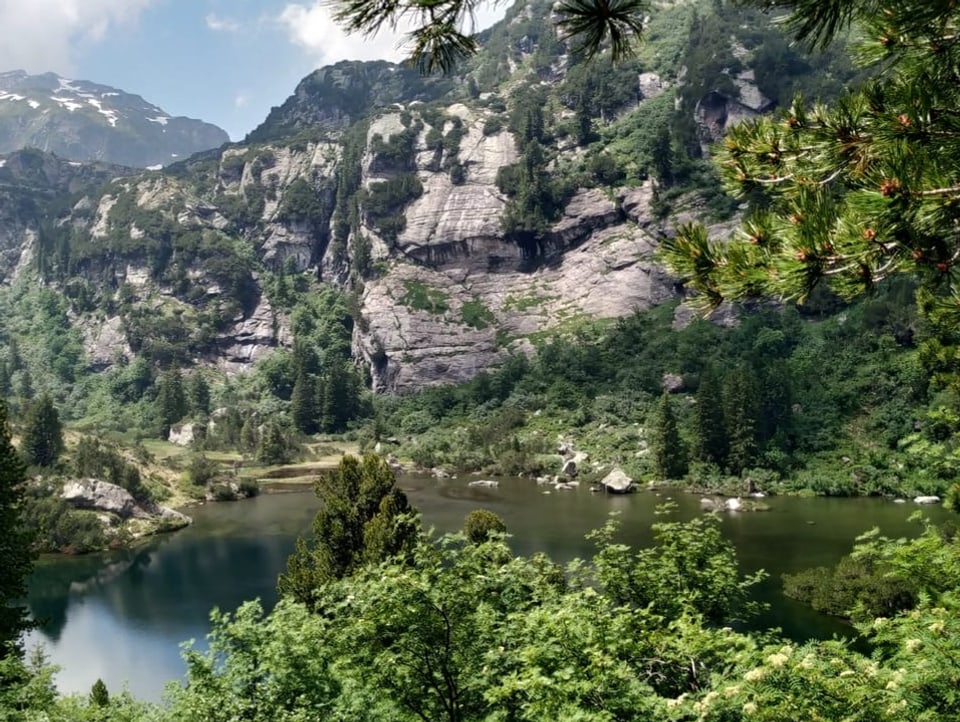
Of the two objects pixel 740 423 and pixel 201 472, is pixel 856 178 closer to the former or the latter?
pixel 740 423

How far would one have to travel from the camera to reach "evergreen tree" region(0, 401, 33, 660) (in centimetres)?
1945

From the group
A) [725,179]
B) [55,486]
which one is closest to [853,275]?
[725,179]

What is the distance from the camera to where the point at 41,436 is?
56.1 m

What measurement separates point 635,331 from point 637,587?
8770cm

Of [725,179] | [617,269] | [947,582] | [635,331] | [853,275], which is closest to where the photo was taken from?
[853,275]

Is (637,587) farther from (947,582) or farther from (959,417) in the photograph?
(959,417)

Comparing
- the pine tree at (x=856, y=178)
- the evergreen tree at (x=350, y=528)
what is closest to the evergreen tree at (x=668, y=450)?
the evergreen tree at (x=350, y=528)

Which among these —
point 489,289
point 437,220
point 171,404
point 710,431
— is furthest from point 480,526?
point 437,220

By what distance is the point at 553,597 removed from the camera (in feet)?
44.6

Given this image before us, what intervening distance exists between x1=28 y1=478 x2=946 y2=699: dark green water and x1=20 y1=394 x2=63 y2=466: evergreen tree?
13206 millimetres

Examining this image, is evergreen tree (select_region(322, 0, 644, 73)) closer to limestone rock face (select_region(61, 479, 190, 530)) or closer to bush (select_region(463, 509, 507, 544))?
bush (select_region(463, 509, 507, 544))

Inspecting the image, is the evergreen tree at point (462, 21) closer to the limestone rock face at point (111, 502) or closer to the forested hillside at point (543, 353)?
the forested hillside at point (543, 353)

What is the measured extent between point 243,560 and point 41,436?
91.0ft

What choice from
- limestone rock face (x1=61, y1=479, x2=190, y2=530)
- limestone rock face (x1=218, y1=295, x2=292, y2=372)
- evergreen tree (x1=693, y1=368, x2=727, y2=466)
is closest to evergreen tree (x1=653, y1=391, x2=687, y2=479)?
evergreen tree (x1=693, y1=368, x2=727, y2=466)
